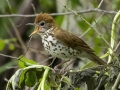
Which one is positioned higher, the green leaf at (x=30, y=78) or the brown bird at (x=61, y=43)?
the brown bird at (x=61, y=43)

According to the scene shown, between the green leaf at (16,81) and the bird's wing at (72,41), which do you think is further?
the bird's wing at (72,41)

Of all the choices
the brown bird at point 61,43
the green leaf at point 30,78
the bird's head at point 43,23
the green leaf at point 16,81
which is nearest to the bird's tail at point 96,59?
the brown bird at point 61,43

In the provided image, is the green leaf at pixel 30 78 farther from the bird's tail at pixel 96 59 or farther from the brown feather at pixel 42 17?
the brown feather at pixel 42 17

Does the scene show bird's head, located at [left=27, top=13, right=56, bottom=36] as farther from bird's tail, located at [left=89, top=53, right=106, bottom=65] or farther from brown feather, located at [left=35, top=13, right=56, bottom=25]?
bird's tail, located at [left=89, top=53, right=106, bottom=65]

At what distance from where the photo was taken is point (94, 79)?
2.63m

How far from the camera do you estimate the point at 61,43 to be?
11.5ft

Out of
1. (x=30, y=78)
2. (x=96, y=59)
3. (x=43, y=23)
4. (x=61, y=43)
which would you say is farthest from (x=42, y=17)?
(x=30, y=78)

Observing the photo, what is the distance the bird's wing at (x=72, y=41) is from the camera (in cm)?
347

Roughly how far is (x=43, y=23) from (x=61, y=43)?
0.21m

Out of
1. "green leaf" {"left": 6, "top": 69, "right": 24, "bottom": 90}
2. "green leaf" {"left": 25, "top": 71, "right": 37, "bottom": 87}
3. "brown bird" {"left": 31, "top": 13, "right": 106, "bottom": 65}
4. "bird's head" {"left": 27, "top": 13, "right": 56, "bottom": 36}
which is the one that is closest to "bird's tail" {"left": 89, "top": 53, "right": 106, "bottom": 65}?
"brown bird" {"left": 31, "top": 13, "right": 106, "bottom": 65}

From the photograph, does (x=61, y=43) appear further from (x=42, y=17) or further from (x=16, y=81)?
(x=16, y=81)

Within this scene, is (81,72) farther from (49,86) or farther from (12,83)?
(12,83)

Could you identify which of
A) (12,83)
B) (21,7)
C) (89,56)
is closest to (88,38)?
(89,56)

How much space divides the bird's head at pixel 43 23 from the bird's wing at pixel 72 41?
0.11 m
